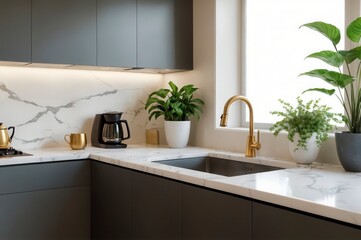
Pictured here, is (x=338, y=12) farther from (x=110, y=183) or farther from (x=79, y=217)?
(x=79, y=217)

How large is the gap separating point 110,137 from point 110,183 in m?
0.58

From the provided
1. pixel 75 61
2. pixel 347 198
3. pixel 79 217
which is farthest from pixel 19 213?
pixel 347 198

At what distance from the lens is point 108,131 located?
9.43 ft

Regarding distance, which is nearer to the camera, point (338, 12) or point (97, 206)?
point (338, 12)

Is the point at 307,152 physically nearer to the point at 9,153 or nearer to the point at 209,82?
the point at 209,82

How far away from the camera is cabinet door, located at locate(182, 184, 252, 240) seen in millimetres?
1507

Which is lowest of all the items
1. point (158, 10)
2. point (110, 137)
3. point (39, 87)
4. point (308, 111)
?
point (110, 137)

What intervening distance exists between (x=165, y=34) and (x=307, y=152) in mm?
1417

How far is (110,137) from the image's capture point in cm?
286

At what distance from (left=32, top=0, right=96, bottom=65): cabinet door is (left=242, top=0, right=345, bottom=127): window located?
3.60 feet

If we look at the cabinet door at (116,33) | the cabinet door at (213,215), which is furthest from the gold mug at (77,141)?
the cabinet door at (213,215)

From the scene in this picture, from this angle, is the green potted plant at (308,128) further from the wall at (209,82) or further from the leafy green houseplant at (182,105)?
the leafy green houseplant at (182,105)

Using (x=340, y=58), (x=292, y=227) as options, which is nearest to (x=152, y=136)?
(x=340, y=58)

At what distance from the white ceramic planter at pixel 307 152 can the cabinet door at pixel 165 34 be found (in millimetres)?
1205
